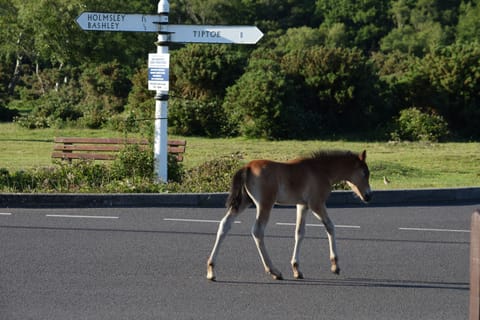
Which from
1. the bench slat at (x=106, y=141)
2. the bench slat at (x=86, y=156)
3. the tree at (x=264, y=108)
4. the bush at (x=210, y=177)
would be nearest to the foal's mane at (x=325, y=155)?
the bush at (x=210, y=177)

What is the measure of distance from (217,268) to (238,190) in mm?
1043

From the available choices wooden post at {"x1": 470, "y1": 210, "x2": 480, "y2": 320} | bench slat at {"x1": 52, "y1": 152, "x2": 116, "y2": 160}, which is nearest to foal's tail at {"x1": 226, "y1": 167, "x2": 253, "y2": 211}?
wooden post at {"x1": 470, "y1": 210, "x2": 480, "y2": 320}

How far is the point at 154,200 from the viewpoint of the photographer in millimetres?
13992

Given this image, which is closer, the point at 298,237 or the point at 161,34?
the point at 298,237

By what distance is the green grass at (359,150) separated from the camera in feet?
59.7

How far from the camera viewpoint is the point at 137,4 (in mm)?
53156

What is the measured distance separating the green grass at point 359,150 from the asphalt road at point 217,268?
14.3 ft

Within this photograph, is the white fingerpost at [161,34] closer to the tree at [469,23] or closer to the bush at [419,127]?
the bush at [419,127]

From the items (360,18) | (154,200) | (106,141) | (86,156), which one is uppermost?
(360,18)

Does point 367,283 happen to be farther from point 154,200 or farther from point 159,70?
point 159,70

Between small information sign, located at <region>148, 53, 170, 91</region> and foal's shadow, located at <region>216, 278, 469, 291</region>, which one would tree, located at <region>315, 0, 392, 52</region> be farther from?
foal's shadow, located at <region>216, 278, 469, 291</region>

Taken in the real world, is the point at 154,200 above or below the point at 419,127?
below

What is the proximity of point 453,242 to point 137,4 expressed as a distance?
43.8 meters

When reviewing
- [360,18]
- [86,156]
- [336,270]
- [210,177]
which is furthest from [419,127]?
[360,18]
